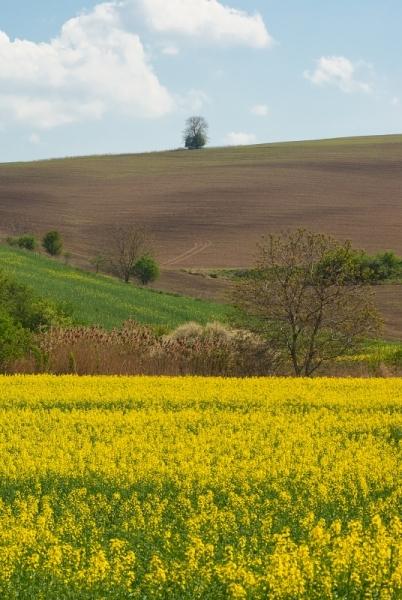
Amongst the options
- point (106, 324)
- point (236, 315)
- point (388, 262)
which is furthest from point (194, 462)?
point (388, 262)

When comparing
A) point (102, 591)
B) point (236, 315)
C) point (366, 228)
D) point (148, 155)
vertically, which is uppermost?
point (148, 155)

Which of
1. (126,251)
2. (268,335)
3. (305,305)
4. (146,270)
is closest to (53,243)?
(126,251)

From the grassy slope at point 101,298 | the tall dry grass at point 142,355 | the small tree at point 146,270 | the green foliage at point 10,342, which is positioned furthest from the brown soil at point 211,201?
the green foliage at point 10,342

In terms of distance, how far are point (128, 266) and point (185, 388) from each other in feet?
139

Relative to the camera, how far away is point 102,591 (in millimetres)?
7387

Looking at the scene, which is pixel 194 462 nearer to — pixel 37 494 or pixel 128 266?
pixel 37 494

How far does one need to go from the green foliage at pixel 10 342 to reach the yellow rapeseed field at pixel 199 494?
4.89m

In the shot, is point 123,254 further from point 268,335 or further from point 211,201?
point 268,335

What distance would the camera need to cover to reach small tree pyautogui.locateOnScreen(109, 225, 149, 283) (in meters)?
60.7

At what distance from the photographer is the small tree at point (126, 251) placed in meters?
60.7

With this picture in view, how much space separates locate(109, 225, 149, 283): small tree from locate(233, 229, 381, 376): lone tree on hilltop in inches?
1408

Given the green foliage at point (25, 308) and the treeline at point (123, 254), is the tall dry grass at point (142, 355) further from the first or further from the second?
the treeline at point (123, 254)

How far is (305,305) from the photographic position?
24094 millimetres

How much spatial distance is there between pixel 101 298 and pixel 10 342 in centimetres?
1890
